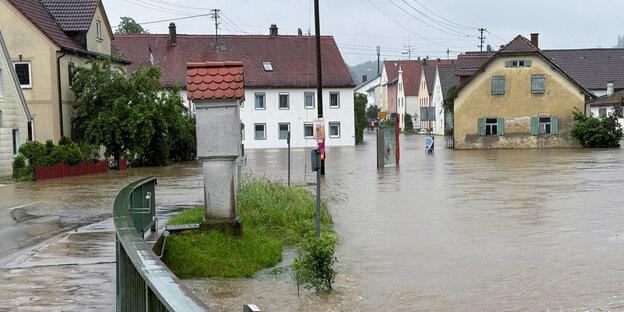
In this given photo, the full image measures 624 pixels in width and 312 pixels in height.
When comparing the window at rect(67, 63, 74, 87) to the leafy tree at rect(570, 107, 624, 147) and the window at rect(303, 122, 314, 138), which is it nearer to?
the window at rect(303, 122, 314, 138)

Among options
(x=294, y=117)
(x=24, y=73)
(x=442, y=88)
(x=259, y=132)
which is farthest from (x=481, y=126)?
(x=442, y=88)

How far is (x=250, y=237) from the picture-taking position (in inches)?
490

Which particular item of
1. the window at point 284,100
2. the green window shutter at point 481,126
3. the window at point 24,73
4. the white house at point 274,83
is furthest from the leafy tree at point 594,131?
the window at point 24,73

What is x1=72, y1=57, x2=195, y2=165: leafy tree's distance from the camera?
121 ft

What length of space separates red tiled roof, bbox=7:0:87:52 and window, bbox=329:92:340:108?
1146 inches

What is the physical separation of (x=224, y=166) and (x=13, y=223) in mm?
6760

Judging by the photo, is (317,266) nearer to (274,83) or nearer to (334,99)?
(274,83)

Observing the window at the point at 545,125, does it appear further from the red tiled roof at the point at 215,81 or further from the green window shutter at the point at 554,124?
the red tiled roof at the point at 215,81

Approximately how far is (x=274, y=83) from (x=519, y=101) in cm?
2212

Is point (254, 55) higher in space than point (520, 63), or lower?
higher

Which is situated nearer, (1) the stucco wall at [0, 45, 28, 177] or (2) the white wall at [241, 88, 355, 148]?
(1) the stucco wall at [0, 45, 28, 177]

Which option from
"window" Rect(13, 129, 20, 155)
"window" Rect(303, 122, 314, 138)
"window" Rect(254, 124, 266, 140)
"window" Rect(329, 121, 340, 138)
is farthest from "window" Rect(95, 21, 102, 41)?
"window" Rect(329, 121, 340, 138)

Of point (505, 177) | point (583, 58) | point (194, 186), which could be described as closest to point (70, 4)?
point (194, 186)

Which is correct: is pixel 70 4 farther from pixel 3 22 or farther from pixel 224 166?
pixel 224 166
